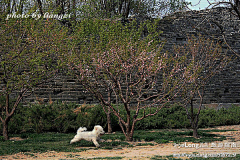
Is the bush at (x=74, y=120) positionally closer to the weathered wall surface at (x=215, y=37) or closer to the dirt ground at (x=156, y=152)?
the weathered wall surface at (x=215, y=37)

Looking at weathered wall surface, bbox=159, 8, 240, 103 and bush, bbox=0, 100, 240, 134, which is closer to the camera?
bush, bbox=0, 100, 240, 134

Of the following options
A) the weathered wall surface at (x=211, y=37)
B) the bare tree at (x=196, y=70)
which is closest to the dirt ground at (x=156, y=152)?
the bare tree at (x=196, y=70)

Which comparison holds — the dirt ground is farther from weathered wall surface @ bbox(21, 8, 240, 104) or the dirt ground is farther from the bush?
weathered wall surface @ bbox(21, 8, 240, 104)

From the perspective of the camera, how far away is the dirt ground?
6102 mm

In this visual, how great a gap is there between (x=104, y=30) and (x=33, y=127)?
14.6 ft

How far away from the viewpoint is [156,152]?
21.7ft

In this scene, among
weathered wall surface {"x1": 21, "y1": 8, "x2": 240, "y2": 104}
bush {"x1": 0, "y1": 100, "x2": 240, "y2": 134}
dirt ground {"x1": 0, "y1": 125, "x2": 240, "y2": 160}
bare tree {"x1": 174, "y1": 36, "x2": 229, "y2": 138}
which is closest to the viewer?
dirt ground {"x1": 0, "y1": 125, "x2": 240, "y2": 160}

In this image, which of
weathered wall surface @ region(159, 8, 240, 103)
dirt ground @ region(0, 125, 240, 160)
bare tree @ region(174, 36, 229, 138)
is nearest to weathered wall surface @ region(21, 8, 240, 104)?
weathered wall surface @ region(159, 8, 240, 103)

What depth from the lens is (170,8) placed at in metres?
20.6

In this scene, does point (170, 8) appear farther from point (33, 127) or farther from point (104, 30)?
point (33, 127)

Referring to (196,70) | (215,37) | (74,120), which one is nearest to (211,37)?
(215,37)

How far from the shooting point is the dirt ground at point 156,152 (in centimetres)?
610

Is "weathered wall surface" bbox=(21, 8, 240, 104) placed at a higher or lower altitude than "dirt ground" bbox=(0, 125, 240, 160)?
higher

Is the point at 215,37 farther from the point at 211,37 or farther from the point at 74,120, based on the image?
the point at 74,120
